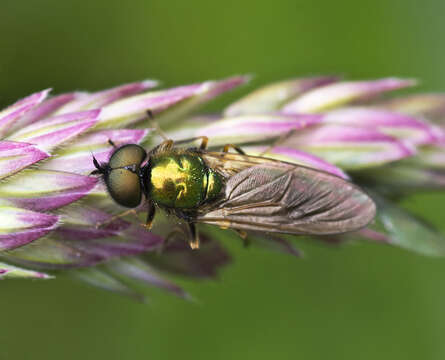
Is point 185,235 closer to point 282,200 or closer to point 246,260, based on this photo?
point 282,200

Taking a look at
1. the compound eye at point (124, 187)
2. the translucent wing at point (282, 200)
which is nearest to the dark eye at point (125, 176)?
the compound eye at point (124, 187)

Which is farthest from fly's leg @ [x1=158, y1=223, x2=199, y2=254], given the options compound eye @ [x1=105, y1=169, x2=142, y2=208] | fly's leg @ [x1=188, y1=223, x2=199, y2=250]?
compound eye @ [x1=105, y1=169, x2=142, y2=208]

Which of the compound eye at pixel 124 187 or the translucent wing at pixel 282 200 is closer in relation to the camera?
the compound eye at pixel 124 187

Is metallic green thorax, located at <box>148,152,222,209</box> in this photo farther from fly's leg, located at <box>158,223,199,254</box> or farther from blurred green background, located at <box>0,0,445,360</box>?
blurred green background, located at <box>0,0,445,360</box>

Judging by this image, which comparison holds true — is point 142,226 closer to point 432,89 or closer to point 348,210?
point 348,210

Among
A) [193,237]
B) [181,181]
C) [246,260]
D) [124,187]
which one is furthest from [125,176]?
[246,260]

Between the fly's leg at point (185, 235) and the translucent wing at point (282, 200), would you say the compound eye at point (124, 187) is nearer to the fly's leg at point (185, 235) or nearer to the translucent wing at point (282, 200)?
the fly's leg at point (185, 235)
